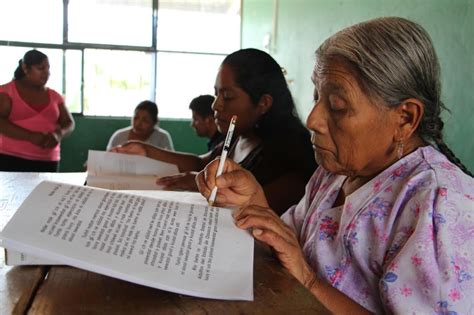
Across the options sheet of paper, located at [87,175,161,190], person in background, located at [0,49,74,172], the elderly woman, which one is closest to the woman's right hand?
the elderly woman

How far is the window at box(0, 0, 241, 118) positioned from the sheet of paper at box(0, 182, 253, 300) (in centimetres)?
479

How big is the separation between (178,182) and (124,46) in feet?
13.0

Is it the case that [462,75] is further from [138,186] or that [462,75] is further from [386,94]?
[138,186]

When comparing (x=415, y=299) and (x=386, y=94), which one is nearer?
(x=415, y=299)

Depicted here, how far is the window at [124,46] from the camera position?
5082 millimetres

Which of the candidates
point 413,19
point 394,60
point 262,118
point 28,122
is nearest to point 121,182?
point 262,118

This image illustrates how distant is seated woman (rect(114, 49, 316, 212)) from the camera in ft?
5.29

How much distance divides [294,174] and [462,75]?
0.75 meters

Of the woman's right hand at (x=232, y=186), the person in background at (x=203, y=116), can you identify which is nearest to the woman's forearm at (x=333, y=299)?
the woman's right hand at (x=232, y=186)

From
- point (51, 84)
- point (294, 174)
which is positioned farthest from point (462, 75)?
point (51, 84)

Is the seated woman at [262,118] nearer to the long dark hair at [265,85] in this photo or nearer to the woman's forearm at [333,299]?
the long dark hair at [265,85]

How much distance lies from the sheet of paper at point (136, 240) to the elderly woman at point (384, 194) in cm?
9

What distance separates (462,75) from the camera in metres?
1.78

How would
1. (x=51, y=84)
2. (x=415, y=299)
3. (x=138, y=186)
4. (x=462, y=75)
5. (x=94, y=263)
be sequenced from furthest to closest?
(x=51, y=84) → (x=462, y=75) → (x=138, y=186) → (x=415, y=299) → (x=94, y=263)
